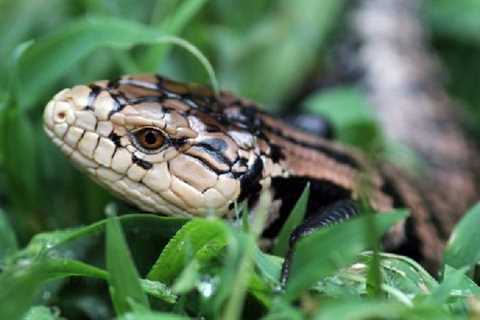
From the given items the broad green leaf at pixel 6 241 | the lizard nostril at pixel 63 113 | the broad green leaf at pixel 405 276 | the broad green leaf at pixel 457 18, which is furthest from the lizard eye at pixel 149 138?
the broad green leaf at pixel 457 18

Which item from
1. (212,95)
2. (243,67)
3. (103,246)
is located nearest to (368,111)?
(243,67)

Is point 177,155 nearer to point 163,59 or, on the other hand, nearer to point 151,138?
point 151,138

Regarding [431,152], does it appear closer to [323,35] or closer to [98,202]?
[323,35]

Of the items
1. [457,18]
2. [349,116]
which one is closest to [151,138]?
[349,116]

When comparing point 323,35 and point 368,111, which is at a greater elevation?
point 323,35

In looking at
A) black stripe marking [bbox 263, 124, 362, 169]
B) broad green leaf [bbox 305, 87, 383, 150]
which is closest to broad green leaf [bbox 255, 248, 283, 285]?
black stripe marking [bbox 263, 124, 362, 169]
